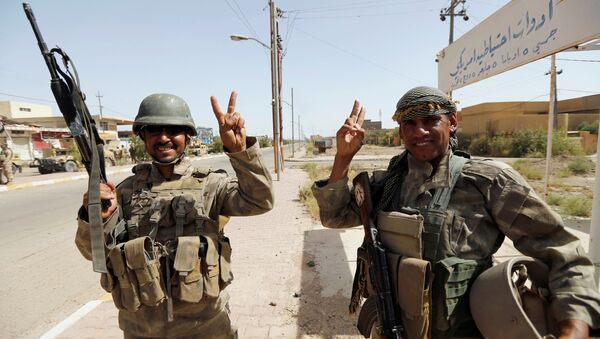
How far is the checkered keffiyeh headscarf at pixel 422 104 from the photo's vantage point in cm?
141

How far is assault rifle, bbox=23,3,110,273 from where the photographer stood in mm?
1462

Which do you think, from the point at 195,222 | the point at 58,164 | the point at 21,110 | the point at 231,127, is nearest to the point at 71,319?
the point at 195,222

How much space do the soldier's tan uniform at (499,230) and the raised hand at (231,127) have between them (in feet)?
2.71

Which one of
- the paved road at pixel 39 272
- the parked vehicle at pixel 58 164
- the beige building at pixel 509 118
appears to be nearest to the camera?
Answer: the paved road at pixel 39 272

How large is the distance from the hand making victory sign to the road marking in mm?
2799

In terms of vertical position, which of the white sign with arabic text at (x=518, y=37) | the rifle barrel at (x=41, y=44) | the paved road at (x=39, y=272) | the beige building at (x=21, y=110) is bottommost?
the paved road at (x=39, y=272)

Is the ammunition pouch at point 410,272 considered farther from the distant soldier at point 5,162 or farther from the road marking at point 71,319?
the distant soldier at point 5,162

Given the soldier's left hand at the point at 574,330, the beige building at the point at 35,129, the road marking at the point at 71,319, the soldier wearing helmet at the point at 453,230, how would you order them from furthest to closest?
the beige building at the point at 35,129 → the road marking at the point at 71,319 → the soldier wearing helmet at the point at 453,230 → the soldier's left hand at the point at 574,330

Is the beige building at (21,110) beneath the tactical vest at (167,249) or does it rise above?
above

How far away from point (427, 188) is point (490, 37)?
A: 172 inches

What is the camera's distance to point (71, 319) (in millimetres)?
2875

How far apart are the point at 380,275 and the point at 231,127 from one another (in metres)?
0.96

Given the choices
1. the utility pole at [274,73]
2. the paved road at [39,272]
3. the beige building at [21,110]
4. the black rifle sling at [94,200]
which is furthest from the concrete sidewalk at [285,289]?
the beige building at [21,110]

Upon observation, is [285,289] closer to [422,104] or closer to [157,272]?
[157,272]
